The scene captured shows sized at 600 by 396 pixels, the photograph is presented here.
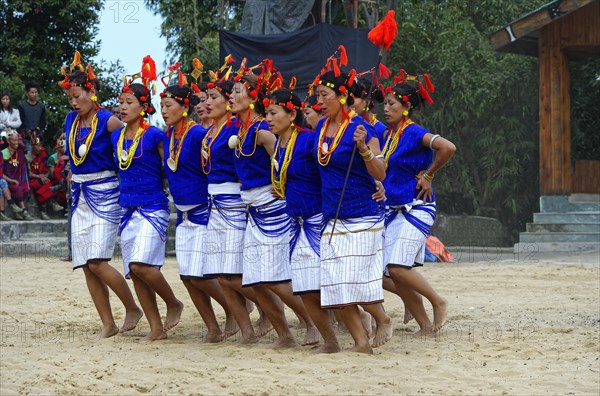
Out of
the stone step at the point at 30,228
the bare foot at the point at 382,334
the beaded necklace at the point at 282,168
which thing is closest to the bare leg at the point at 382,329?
the bare foot at the point at 382,334

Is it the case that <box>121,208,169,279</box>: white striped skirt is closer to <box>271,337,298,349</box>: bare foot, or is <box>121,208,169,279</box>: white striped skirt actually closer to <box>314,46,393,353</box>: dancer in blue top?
<box>271,337,298,349</box>: bare foot

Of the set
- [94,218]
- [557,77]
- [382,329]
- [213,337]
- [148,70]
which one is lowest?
[213,337]

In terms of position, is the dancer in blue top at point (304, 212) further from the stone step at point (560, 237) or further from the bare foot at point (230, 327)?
the stone step at point (560, 237)

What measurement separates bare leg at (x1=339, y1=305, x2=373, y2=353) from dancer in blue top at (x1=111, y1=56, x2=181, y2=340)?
5.20ft

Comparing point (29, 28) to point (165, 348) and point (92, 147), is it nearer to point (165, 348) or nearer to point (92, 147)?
point (92, 147)

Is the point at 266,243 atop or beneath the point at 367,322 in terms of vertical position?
atop

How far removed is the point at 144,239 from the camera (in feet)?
24.6

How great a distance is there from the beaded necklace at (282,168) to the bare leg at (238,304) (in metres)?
0.84

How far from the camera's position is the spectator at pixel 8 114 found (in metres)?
15.1

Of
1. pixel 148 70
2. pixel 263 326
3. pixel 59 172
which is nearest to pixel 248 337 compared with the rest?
pixel 263 326

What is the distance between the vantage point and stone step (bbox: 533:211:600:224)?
52.1ft

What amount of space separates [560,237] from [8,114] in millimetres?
8331

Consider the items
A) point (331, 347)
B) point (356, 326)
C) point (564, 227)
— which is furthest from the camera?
point (564, 227)

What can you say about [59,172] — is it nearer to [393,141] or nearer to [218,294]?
[218,294]
